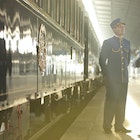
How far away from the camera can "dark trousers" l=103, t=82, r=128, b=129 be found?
320 inches

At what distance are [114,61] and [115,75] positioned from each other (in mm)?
262

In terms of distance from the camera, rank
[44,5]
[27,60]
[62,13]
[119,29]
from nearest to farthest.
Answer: [27,60] → [44,5] → [119,29] → [62,13]

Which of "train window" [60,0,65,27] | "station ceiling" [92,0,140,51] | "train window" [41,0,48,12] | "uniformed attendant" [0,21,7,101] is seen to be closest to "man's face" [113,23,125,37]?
"train window" [60,0,65,27]

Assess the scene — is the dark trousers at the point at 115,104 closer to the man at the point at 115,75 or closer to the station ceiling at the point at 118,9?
the man at the point at 115,75

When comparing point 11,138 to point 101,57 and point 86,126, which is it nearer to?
point 101,57

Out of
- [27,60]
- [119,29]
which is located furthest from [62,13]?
[27,60]

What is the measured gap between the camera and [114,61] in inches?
323

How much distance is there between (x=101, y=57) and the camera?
820cm

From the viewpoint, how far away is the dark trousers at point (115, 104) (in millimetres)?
8125

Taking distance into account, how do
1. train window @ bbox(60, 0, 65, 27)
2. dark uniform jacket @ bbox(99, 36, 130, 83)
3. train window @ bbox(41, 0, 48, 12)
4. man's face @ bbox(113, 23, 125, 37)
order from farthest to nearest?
1. train window @ bbox(60, 0, 65, 27)
2. dark uniform jacket @ bbox(99, 36, 130, 83)
3. man's face @ bbox(113, 23, 125, 37)
4. train window @ bbox(41, 0, 48, 12)

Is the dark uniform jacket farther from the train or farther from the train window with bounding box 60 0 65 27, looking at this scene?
the train window with bounding box 60 0 65 27

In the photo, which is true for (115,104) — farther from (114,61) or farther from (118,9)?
(118,9)

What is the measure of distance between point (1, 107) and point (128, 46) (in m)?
4.80

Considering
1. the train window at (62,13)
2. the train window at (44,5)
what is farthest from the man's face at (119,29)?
the train window at (44,5)
